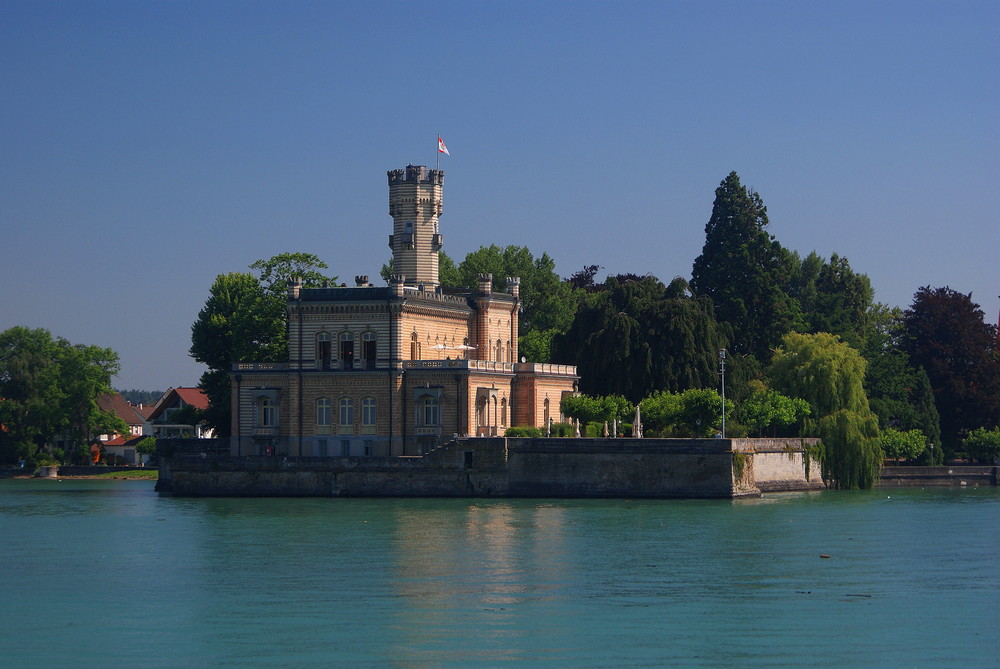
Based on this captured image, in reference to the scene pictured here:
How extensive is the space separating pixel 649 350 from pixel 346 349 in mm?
15719

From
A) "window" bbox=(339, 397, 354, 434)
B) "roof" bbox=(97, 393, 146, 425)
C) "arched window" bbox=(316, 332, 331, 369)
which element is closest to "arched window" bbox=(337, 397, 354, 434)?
"window" bbox=(339, 397, 354, 434)

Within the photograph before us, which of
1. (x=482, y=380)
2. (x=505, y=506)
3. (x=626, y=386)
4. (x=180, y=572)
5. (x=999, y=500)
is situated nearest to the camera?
(x=180, y=572)

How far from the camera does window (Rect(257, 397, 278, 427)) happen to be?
80.8 meters

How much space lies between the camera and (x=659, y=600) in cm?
3925

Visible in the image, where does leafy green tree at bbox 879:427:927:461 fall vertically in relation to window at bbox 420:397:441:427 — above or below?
below

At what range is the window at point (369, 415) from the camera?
79.1 meters

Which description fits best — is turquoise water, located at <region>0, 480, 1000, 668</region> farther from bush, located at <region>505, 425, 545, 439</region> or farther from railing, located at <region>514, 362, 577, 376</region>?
railing, located at <region>514, 362, 577, 376</region>

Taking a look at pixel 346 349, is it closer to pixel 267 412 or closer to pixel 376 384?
pixel 376 384

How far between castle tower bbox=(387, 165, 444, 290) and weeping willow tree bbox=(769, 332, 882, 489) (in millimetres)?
19492

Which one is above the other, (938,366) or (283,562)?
(938,366)

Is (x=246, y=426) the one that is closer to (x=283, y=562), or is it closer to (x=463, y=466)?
(x=463, y=466)

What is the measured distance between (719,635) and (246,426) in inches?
1943

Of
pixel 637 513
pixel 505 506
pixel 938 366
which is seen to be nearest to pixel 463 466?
pixel 505 506

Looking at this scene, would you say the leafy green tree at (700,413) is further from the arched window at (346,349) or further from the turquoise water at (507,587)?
the arched window at (346,349)
